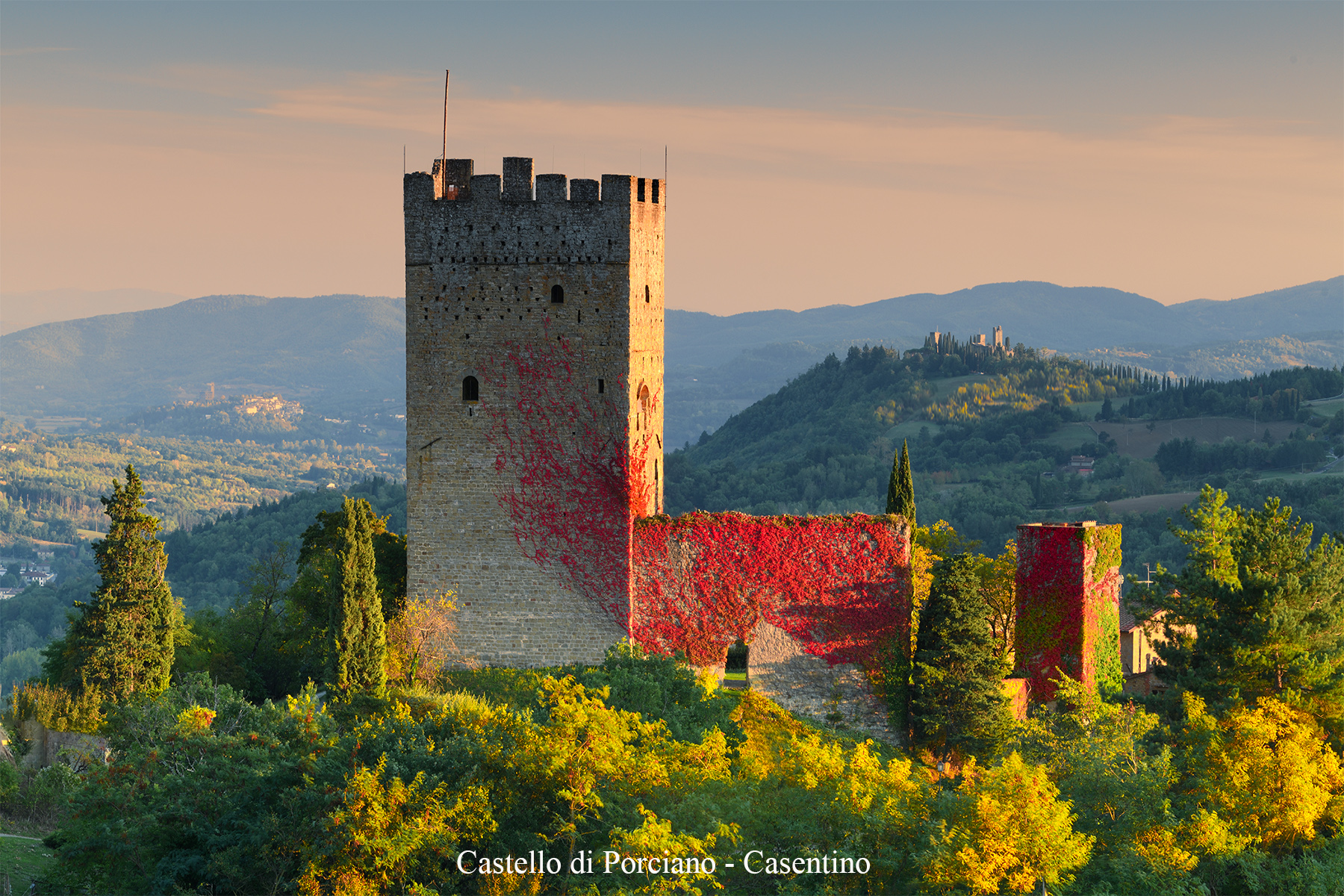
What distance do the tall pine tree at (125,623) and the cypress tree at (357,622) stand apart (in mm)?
6562

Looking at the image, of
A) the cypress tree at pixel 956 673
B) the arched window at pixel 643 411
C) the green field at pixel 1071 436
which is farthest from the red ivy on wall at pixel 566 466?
the green field at pixel 1071 436

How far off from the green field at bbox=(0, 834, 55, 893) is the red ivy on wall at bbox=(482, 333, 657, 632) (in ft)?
39.9

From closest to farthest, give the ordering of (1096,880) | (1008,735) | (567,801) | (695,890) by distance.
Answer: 1. (695,890)
2. (567,801)
3. (1096,880)
4. (1008,735)

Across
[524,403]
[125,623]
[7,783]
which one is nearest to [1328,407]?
[524,403]

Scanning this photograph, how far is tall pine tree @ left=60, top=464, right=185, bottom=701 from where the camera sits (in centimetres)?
3591

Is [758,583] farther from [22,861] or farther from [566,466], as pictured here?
[22,861]

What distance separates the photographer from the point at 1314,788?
87.2 ft

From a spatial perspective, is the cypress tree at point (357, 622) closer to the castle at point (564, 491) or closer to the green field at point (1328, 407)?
the castle at point (564, 491)

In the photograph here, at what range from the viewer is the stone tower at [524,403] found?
107 feet

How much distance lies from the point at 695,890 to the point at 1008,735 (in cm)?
1394

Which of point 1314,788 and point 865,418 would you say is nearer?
point 1314,788

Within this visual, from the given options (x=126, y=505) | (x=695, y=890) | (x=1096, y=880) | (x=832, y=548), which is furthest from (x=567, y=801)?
(x=126, y=505)

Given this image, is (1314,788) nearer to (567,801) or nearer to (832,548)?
(832,548)

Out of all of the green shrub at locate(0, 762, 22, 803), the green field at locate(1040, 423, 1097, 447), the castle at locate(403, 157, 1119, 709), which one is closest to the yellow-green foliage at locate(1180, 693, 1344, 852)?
the castle at locate(403, 157, 1119, 709)
